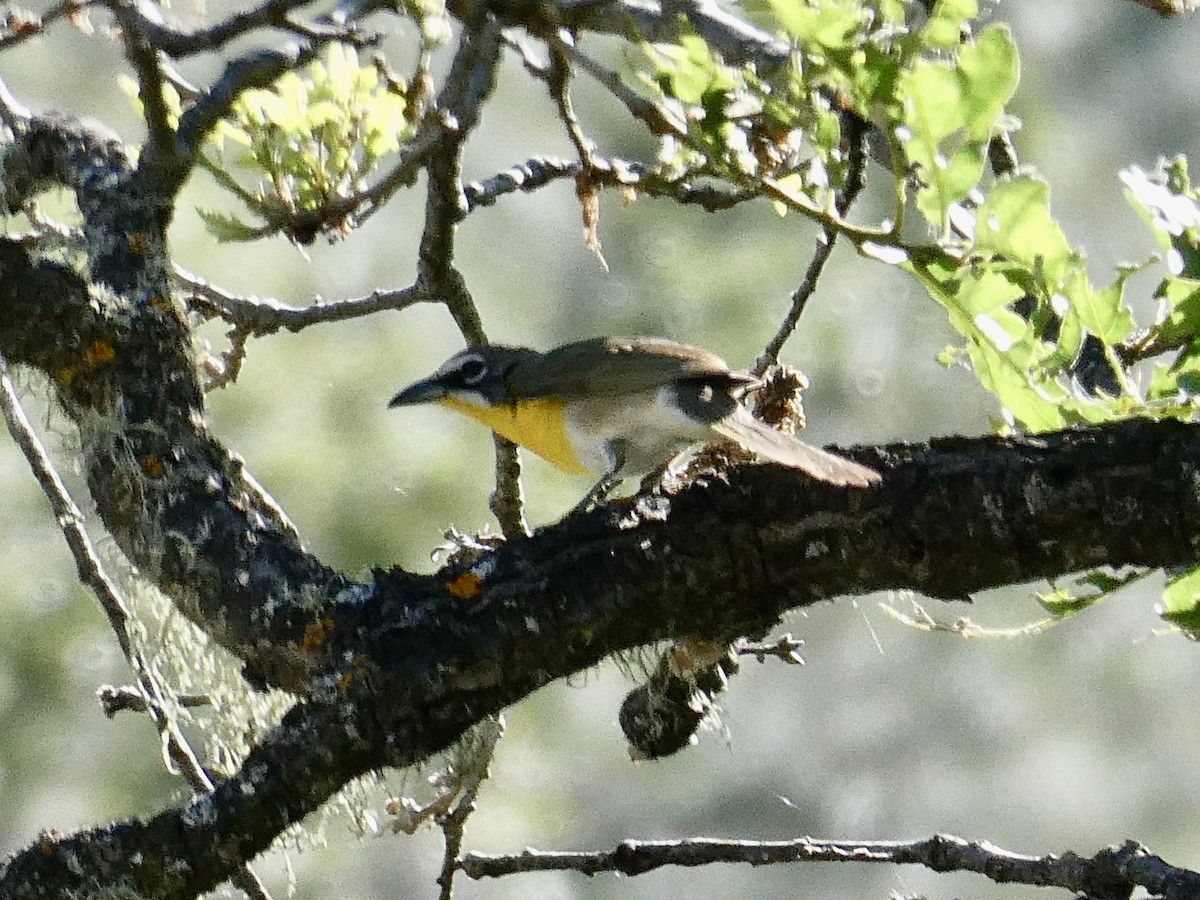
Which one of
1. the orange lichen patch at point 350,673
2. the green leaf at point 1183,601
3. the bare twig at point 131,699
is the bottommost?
the orange lichen patch at point 350,673

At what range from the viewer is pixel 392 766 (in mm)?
1547

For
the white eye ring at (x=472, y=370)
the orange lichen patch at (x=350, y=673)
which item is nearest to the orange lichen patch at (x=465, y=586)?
the orange lichen patch at (x=350, y=673)

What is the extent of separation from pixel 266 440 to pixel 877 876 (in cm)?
491

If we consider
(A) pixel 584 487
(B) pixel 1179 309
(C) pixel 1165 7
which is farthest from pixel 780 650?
(A) pixel 584 487

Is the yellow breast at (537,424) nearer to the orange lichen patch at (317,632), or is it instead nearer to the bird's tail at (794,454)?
the bird's tail at (794,454)

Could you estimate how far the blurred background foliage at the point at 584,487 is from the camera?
6727mm

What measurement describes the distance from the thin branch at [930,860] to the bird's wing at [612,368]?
0.85 meters

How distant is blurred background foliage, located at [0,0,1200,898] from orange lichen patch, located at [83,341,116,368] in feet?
13.1

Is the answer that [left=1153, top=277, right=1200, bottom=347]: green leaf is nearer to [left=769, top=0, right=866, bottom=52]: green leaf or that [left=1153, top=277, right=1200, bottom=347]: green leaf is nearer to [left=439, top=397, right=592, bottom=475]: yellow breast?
[left=769, top=0, right=866, bottom=52]: green leaf

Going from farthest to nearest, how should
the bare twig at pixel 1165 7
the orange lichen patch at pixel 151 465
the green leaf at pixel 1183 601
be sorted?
1. the orange lichen patch at pixel 151 465
2. the green leaf at pixel 1183 601
3. the bare twig at pixel 1165 7

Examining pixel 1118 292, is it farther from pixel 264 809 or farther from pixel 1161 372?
pixel 264 809

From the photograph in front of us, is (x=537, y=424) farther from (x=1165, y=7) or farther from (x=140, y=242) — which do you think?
(x=1165, y=7)

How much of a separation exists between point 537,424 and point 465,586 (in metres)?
1.43

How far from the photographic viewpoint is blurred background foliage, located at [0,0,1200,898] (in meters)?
6.73
